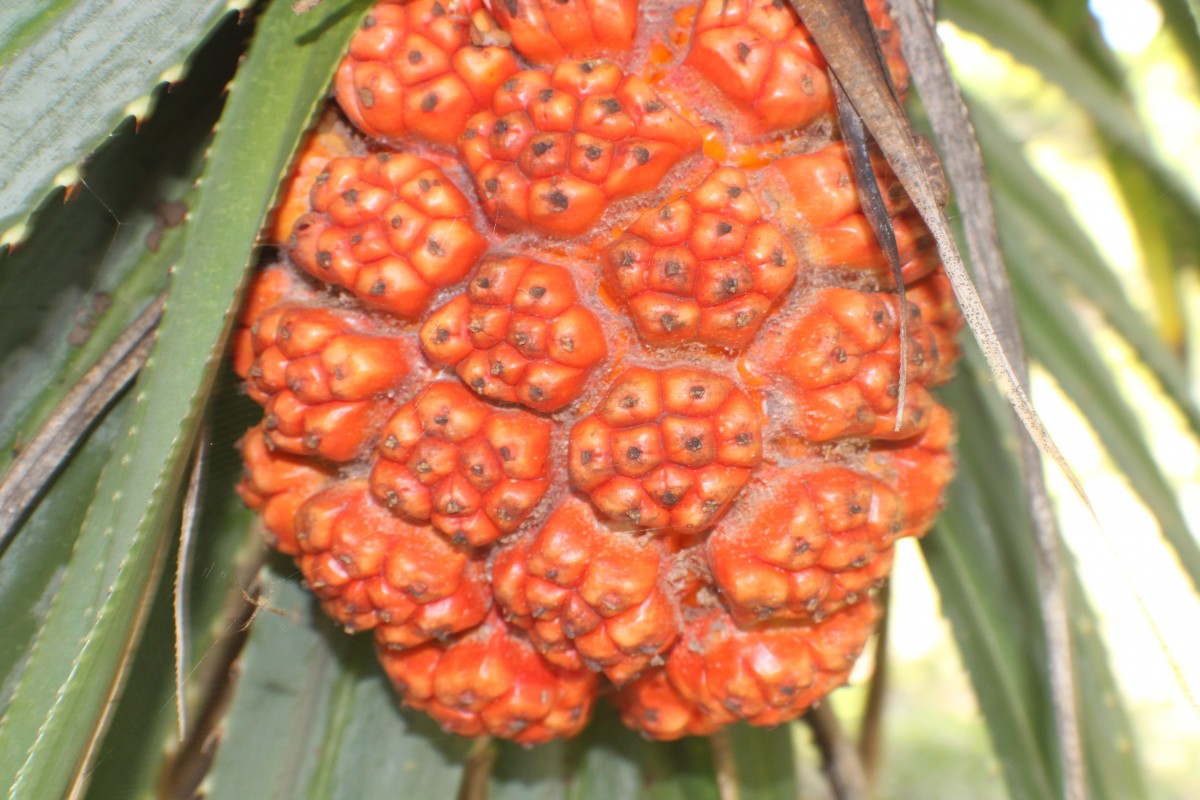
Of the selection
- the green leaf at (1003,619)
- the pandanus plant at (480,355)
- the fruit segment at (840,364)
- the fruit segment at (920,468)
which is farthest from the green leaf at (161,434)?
the green leaf at (1003,619)

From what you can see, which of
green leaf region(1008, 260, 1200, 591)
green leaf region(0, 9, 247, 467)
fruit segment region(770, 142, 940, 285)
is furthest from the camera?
green leaf region(1008, 260, 1200, 591)

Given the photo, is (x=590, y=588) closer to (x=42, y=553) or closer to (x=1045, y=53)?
(x=42, y=553)

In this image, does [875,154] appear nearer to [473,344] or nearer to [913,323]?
[913,323]

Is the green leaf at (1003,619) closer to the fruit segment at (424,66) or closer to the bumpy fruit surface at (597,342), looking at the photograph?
the bumpy fruit surface at (597,342)

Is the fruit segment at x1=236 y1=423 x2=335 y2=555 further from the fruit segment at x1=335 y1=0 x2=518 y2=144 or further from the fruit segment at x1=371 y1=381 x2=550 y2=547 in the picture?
the fruit segment at x1=335 y1=0 x2=518 y2=144

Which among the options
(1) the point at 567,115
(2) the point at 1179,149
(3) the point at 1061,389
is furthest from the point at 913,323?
(2) the point at 1179,149

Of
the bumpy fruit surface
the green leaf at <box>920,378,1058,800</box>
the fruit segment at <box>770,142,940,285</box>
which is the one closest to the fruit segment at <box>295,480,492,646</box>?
the bumpy fruit surface
